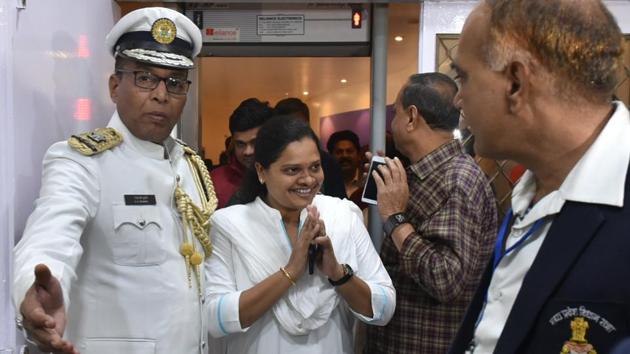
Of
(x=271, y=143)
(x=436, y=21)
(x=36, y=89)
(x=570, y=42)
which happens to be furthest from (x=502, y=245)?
(x=436, y=21)

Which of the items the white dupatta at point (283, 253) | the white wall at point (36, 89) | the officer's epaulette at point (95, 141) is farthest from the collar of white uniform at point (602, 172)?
the white wall at point (36, 89)

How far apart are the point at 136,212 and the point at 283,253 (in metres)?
0.47

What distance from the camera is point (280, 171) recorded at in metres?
1.91

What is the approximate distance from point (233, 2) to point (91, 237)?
4.13 ft

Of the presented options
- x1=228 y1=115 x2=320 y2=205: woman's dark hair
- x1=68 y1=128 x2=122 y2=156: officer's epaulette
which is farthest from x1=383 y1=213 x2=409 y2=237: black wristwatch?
x1=68 y1=128 x2=122 y2=156: officer's epaulette

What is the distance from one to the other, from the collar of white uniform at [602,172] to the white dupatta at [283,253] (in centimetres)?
95

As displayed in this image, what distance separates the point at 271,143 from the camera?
76.7 inches

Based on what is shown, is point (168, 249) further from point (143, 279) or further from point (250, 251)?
point (250, 251)

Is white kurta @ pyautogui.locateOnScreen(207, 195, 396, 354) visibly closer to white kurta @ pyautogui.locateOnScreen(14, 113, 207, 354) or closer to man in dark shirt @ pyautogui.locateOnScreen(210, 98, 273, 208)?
white kurta @ pyautogui.locateOnScreen(14, 113, 207, 354)

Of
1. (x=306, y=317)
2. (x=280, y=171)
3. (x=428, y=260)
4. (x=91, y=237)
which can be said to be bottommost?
(x=306, y=317)

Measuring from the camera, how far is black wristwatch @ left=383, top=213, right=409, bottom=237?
77.3 inches

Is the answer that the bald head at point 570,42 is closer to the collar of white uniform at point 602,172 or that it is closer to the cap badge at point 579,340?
the collar of white uniform at point 602,172

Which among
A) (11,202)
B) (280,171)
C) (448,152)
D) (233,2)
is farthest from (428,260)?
(233,2)

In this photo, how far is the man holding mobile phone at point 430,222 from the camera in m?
1.89
